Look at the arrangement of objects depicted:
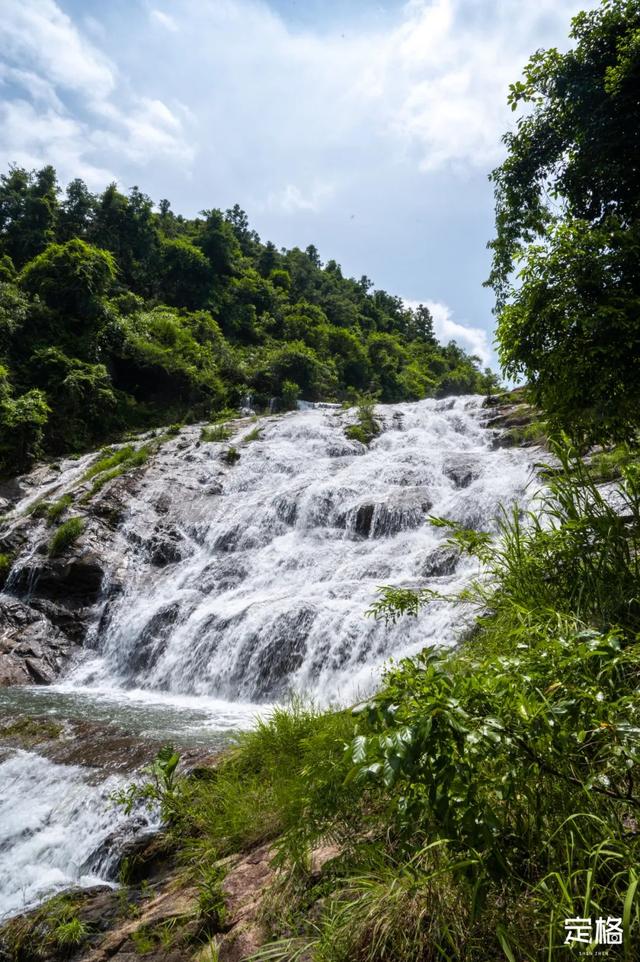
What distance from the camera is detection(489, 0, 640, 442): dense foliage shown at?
499 centimetres

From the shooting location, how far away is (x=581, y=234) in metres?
5.31

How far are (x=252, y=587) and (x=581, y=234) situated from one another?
341 inches

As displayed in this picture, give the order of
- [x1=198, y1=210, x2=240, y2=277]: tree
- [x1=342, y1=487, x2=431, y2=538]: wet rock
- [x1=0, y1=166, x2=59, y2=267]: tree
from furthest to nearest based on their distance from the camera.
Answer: [x1=198, y1=210, x2=240, y2=277]: tree
[x1=0, y1=166, x2=59, y2=267]: tree
[x1=342, y1=487, x2=431, y2=538]: wet rock

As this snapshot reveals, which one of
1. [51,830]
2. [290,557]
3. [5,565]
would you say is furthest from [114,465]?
[51,830]

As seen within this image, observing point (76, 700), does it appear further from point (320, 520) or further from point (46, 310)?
point (46, 310)

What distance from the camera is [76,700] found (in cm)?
831

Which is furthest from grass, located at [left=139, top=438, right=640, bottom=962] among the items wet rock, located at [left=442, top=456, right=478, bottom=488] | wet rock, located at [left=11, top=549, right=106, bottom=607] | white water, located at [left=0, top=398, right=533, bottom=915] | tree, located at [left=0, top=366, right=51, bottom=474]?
tree, located at [left=0, top=366, right=51, bottom=474]

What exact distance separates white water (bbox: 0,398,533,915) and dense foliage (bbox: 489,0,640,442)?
3144mm

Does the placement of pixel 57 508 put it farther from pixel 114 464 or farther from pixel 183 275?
pixel 183 275

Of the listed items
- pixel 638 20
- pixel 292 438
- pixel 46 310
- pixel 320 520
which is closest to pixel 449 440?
pixel 292 438

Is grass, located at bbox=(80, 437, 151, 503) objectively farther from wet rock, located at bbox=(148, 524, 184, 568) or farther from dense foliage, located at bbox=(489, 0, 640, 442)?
dense foliage, located at bbox=(489, 0, 640, 442)

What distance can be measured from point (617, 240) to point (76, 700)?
997 centimetres

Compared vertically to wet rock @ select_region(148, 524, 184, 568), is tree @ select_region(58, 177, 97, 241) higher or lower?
higher

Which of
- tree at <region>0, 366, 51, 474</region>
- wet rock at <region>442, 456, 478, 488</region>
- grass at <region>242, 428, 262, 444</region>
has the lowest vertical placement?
wet rock at <region>442, 456, 478, 488</region>
